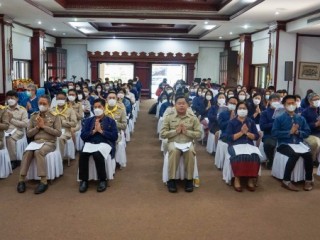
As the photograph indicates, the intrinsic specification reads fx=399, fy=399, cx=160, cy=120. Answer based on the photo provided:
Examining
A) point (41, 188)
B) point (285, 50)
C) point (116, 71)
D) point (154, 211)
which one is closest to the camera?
point (154, 211)

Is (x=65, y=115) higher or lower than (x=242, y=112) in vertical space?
lower

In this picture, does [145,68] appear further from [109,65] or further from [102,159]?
[102,159]

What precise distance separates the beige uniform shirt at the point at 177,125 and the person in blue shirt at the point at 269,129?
4.91ft

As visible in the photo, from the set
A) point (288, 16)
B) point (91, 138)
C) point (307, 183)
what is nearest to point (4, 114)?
point (91, 138)

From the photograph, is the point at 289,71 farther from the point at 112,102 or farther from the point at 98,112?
the point at 98,112

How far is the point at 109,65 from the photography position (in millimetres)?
19781

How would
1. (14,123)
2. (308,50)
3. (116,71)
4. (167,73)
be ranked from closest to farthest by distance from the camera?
(14,123) < (308,50) < (116,71) < (167,73)

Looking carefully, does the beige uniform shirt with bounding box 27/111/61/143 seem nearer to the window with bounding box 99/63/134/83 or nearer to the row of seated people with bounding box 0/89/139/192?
the row of seated people with bounding box 0/89/139/192

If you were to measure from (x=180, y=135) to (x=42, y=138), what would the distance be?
5.96ft

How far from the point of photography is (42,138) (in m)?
5.24

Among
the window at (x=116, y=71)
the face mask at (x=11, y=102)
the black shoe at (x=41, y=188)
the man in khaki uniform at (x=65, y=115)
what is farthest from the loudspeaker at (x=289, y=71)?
the window at (x=116, y=71)

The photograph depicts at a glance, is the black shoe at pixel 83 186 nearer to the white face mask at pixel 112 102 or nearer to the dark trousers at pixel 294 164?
the white face mask at pixel 112 102

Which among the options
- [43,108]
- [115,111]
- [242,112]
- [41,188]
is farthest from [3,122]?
[242,112]

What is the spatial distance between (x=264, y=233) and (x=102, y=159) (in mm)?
2210
